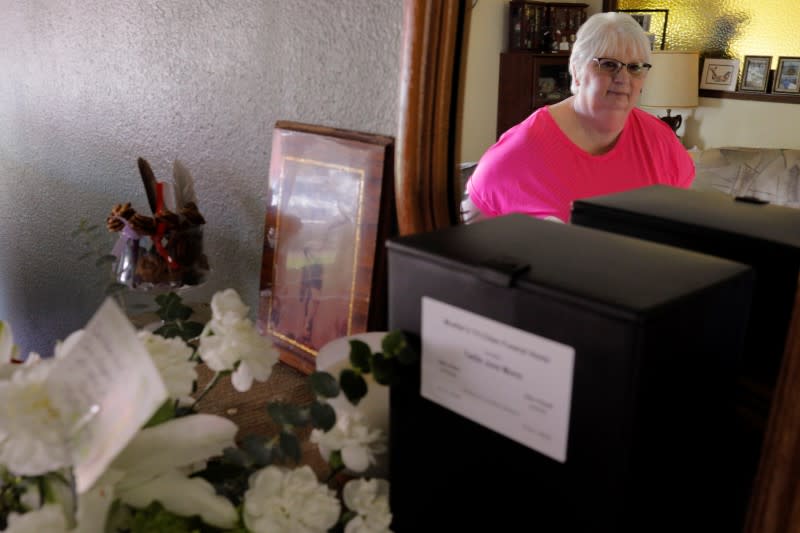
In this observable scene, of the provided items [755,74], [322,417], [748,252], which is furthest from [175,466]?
[755,74]

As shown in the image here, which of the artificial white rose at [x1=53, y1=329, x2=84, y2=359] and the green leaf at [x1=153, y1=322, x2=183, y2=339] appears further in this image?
the green leaf at [x1=153, y1=322, x2=183, y2=339]

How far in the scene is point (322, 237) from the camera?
1.00 m

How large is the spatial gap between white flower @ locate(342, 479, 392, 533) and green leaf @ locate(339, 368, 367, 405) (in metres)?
0.06

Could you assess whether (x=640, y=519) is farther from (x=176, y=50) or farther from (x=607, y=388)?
(x=176, y=50)

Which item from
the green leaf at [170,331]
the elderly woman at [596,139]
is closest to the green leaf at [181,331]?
the green leaf at [170,331]

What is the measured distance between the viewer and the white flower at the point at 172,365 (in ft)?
1.65

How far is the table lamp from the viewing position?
0.64 m

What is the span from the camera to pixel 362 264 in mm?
944

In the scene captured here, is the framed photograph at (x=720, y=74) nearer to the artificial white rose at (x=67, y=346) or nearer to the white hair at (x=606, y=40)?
the white hair at (x=606, y=40)

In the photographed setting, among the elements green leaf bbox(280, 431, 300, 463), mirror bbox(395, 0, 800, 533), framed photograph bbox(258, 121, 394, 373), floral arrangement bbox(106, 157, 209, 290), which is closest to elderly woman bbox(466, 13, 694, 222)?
mirror bbox(395, 0, 800, 533)

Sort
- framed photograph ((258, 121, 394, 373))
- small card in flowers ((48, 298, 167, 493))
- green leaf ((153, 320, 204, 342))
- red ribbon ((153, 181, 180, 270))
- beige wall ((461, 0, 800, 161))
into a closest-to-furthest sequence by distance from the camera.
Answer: small card in flowers ((48, 298, 167, 493)), beige wall ((461, 0, 800, 161)), green leaf ((153, 320, 204, 342)), framed photograph ((258, 121, 394, 373)), red ribbon ((153, 181, 180, 270))

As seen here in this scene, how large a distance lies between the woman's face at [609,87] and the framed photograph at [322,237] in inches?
11.1

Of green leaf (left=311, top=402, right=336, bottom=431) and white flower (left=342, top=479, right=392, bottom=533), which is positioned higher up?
green leaf (left=311, top=402, right=336, bottom=431)

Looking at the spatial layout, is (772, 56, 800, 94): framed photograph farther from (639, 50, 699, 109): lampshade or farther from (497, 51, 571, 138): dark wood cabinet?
(497, 51, 571, 138): dark wood cabinet
